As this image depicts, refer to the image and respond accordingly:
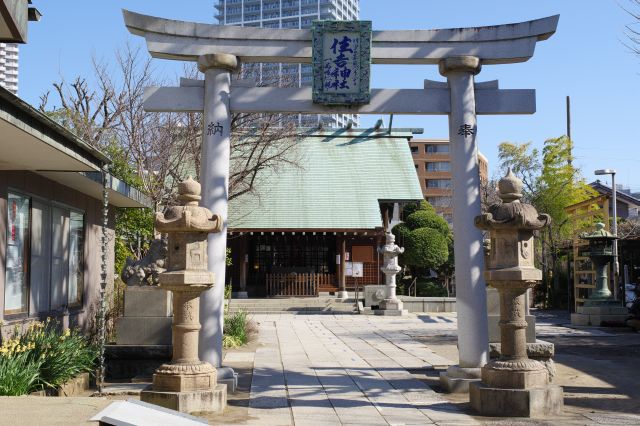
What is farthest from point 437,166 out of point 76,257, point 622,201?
point 76,257

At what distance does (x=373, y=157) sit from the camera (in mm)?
34688

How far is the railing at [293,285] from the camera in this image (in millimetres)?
29469

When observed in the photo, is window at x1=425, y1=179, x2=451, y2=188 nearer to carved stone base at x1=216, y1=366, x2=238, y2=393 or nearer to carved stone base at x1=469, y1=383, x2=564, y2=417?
carved stone base at x1=216, y1=366, x2=238, y2=393

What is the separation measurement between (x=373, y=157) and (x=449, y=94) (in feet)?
81.2

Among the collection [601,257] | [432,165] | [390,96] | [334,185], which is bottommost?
[601,257]

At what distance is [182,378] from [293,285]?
21815 mm

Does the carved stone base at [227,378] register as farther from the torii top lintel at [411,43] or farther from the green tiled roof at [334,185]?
the green tiled roof at [334,185]

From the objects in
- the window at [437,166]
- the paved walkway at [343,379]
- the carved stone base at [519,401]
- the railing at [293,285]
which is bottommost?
the paved walkway at [343,379]

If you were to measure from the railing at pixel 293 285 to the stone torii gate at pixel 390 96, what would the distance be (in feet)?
65.5

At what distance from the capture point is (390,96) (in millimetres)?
9906

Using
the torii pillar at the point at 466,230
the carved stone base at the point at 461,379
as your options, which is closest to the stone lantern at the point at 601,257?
the torii pillar at the point at 466,230

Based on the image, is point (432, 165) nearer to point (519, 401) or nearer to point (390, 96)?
point (390, 96)

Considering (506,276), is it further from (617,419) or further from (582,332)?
(582,332)

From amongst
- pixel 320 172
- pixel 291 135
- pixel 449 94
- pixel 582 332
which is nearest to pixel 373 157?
pixel 320 172
